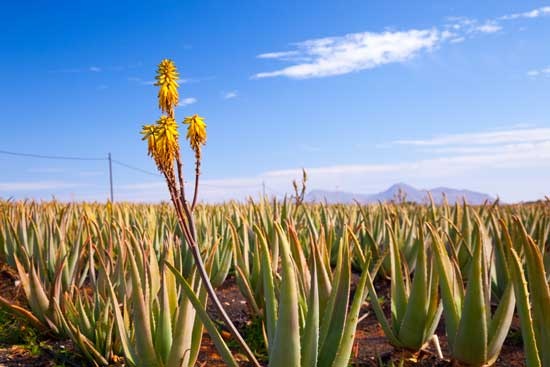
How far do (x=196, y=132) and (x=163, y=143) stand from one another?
118mm

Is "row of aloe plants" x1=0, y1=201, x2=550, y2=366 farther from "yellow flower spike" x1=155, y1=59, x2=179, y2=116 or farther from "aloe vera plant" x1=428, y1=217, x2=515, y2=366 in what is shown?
"yellow flower spike" x1=155, y1=59, x2=179, y2=116

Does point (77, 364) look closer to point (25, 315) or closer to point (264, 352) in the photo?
point (25, 315)

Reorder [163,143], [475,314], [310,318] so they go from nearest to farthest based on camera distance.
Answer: [163,143]
[310,318]
[475,314]

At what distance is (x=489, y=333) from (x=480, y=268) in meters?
0.32

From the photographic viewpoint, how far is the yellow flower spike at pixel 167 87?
149 centimetres

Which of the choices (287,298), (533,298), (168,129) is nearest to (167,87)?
(168,129)

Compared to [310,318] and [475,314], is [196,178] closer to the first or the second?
[310,318]

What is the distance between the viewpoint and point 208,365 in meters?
2.80

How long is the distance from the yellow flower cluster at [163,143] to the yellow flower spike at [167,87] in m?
0.08

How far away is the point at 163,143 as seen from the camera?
140 centimetres

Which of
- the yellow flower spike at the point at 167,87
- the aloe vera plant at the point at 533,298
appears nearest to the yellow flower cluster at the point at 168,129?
the yellow flower spike at the point at 167,87

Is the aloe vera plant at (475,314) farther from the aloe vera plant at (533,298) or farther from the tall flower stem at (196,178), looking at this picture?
the tall flower stem at (196,178)

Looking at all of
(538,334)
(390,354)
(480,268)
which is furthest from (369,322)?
(538,334)

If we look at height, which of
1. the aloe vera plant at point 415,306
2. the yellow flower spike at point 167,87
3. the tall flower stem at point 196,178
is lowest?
the aloe vera plant at point 415,306
